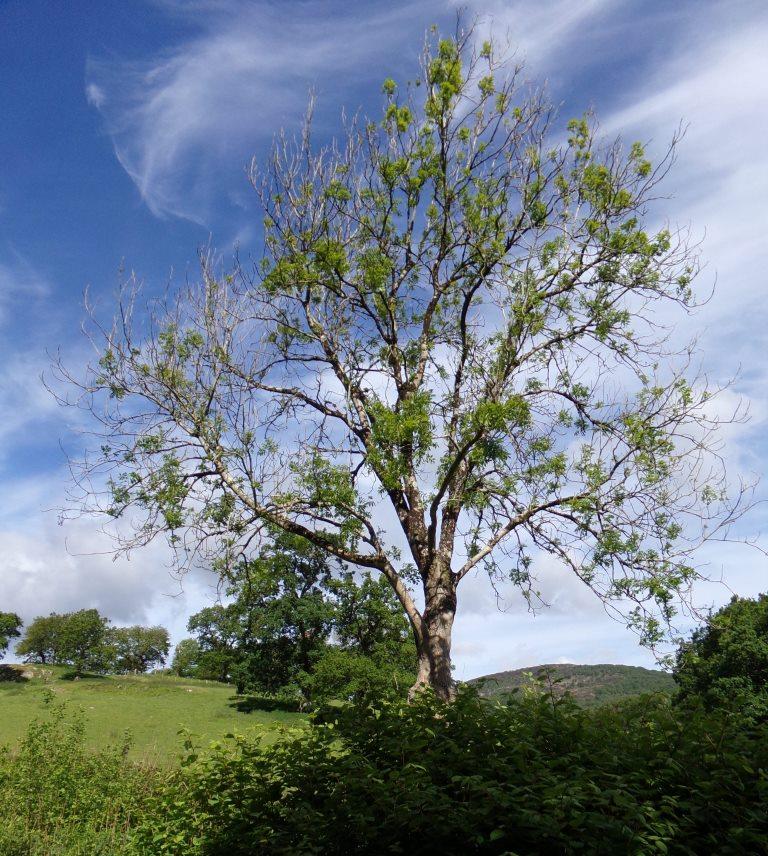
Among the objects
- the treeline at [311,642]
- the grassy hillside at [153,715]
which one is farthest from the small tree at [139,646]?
the treeline at [311,642]

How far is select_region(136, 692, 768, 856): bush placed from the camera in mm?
4750

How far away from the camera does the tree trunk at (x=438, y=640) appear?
11.0 meters

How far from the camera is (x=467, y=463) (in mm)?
12078

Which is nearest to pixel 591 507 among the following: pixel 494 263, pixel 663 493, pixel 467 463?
pixel 663 493

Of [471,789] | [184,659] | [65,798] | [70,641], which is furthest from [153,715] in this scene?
[184,659]

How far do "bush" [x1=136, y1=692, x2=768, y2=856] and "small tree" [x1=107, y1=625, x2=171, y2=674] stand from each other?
91544 millimetres

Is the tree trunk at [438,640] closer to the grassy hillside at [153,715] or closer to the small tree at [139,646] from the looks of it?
the grassy hillside at [153,715]

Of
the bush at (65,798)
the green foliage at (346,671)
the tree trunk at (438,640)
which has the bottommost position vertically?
the bush at (65,798)

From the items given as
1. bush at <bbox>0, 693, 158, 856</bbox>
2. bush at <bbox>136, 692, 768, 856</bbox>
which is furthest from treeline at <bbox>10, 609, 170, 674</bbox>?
bush at <bbox>136, 692, 768, 856</bbox>

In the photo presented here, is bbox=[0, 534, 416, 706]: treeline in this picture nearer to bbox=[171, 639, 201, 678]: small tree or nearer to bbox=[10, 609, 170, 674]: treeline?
bbox=[10, 609, 170, 674]: treeline

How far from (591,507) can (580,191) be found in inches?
242

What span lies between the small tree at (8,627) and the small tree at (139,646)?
11273 millimetres

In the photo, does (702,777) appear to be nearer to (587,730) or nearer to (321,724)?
(587,730)

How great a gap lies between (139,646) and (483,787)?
10285 centimetres
